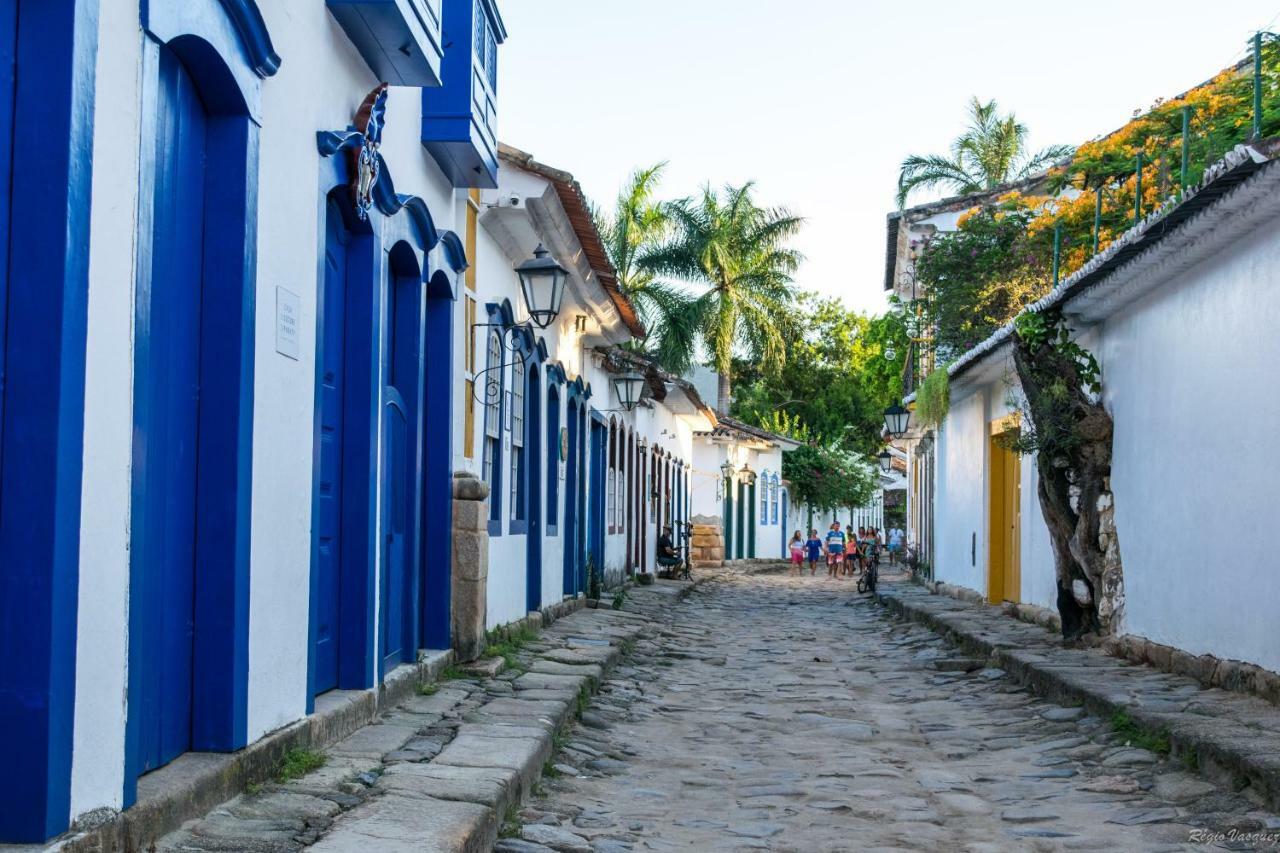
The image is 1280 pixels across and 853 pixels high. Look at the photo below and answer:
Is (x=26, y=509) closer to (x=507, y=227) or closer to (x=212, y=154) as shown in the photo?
(x=212, y=154)

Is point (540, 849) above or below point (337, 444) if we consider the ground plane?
below

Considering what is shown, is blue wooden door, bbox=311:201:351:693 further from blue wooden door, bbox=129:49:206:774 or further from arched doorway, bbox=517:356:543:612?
arched doorway, bbox=517:356:543:612

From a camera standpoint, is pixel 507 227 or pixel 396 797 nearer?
pixel 396 797

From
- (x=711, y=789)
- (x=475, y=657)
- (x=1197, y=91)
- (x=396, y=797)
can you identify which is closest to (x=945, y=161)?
(x=1197, y=91)

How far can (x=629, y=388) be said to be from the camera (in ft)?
61.0

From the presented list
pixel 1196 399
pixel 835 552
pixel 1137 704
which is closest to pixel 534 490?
pixel 1196 399

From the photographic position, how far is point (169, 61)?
464cm

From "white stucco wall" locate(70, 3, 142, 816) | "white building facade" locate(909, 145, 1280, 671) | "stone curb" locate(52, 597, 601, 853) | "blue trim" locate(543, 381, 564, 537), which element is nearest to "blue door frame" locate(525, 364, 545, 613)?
"blue trim" locate(543, 381, 564, 537)

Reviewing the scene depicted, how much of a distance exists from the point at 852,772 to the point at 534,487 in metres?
6.23

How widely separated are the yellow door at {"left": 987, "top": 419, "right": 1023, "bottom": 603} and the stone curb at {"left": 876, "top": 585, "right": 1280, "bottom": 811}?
2282 millimetres

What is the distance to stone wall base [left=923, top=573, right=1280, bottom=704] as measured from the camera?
→ 7.75 metres

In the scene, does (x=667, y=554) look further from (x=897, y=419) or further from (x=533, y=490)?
(x=533, y=490)

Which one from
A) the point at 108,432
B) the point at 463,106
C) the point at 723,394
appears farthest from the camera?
the point at 723,394

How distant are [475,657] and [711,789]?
2752 millimetres
